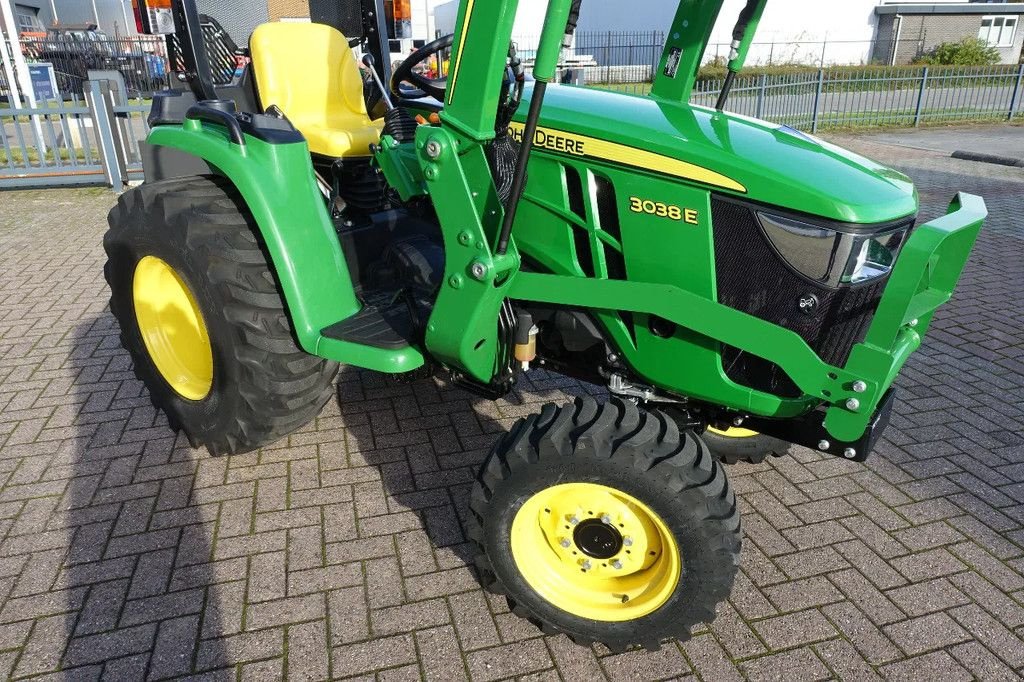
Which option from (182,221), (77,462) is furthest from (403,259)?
(77,462)

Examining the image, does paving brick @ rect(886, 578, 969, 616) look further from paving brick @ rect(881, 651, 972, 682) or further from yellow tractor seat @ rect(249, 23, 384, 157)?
yellow tractor seat @ rect(249, 23, 384, 157)

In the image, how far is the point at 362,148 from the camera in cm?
339

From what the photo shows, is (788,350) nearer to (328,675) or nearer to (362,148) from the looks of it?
(328,675)

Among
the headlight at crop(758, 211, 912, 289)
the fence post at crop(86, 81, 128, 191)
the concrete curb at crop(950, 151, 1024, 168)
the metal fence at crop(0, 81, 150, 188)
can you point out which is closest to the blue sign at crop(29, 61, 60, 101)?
the metal fence at crop(0, 81, 150, 188)

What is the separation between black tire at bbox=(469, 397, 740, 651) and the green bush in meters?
27.8

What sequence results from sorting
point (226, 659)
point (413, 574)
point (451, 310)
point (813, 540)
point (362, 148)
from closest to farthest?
point (226, 659) < point (451, 310) < point (413, 574) < point (813, 540) < point (362, 148)

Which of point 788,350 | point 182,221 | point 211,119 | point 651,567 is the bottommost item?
point 651,567

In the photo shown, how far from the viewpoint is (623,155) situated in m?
2.17

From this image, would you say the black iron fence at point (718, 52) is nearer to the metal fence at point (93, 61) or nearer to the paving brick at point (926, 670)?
the metal fence at point (93, 61)

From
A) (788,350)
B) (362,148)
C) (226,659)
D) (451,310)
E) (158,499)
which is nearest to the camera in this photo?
(788,350)

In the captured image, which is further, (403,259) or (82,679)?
(403,259)

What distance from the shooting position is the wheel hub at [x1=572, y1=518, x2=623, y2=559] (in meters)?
2.18

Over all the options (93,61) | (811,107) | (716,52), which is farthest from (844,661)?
(716,52)

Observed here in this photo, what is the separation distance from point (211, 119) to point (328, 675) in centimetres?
198
